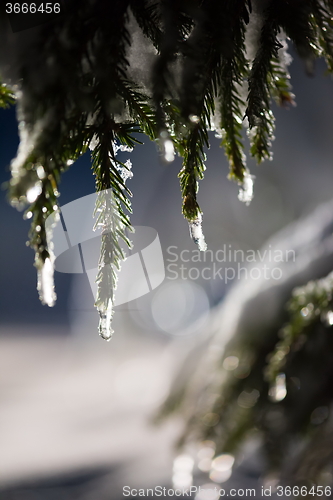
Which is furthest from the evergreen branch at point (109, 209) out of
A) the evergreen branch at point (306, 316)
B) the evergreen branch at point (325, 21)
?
the evergreen branch at point (306, 316)

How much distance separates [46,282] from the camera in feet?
2.09

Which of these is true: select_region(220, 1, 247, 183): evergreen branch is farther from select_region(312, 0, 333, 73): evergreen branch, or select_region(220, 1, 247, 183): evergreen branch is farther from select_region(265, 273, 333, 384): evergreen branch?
select_region(265, 273, 333, 384): evergreen branch

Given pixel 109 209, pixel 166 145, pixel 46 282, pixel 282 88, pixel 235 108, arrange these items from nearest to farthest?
pixel 166 145, pixel 46 282, pixel 109 209, pixel 235 108, pixel 282 88

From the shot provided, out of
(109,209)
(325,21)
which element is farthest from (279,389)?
(325,21)

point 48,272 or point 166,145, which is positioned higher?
point 166,145

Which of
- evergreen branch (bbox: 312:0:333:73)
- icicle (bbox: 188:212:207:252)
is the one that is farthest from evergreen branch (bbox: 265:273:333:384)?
evergreen branch (bbox: 312:0:333:73)

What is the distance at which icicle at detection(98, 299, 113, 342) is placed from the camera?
73cm

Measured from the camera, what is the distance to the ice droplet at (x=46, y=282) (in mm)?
603

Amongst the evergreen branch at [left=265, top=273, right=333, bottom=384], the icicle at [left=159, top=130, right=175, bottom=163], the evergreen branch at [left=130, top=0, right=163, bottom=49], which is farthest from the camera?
the evergreen branch at [left=265, top=273, right=333, bottom=384]

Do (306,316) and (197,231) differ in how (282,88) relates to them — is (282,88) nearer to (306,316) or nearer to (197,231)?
(197,231)

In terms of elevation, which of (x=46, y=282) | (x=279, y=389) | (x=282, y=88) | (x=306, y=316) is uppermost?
(x=282, y=88)

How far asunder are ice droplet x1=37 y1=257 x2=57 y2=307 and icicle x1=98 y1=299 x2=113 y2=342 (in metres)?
0.13

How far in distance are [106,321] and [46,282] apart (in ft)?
0.76

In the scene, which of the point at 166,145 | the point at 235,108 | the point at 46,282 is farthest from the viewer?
the point at 235,108
